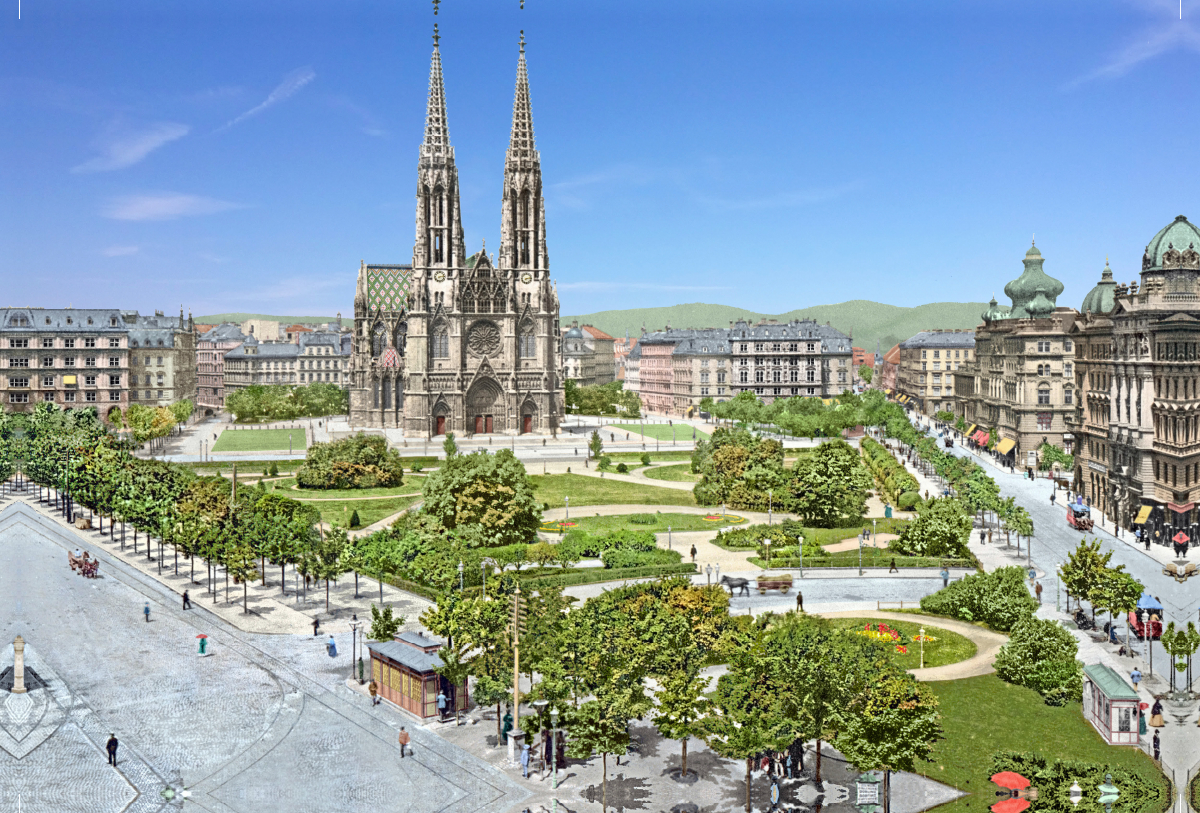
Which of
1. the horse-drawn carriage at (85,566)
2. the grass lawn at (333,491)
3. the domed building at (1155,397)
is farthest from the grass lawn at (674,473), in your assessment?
the horse-drawn carriage at (85,566)

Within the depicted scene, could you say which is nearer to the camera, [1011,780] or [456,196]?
[1011,780]

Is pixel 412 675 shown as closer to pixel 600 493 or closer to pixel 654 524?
pixel 654 524

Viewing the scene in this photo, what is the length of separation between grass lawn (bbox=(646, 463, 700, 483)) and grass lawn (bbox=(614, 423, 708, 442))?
25.8 metres

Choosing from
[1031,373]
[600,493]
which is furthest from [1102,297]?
[600,493]

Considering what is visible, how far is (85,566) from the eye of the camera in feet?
207

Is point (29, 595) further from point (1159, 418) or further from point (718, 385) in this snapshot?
point (718, 385)

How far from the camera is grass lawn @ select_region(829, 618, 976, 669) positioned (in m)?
44.8

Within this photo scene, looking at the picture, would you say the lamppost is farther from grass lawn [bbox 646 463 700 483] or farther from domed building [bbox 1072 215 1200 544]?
grass lawn [bbox 646 463 700 483]

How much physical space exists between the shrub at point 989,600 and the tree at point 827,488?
21943 millimetres

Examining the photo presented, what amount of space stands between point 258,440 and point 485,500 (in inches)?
2973

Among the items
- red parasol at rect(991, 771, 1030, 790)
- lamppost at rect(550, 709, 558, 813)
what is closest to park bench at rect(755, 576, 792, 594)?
lamppost at rect(550, 709, 558, 813)

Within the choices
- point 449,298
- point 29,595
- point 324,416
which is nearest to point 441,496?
point 29,595

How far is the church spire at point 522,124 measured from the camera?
13800 centimetres

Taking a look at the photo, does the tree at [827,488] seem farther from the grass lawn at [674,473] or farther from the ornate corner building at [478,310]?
the ornate corner building at [478,310]
